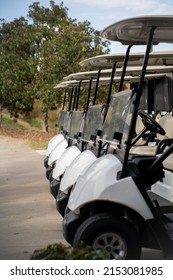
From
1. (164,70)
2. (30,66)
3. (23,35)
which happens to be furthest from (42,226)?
(23,35)

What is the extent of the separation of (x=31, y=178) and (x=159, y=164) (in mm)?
6004

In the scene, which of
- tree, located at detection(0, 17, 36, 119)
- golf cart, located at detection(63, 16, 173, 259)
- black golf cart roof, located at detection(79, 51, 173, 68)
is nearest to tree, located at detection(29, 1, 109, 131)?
tree, located at detection(0, 17, 36, 119)

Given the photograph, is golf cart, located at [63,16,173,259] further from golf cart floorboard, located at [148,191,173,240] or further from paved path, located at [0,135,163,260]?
paved path, located at [0,135,163,260]

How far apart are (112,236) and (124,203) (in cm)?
23

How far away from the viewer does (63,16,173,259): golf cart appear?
427 centimetres

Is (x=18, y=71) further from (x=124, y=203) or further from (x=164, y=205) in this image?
(x=124, y=203)

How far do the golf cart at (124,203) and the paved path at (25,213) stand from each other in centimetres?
92

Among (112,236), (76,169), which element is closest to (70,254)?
(112,236)

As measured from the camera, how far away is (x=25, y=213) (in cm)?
710

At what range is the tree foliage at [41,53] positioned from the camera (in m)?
23.6

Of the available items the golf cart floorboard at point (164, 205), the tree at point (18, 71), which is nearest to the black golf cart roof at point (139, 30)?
the golf cart floorboard at point (164, 205)

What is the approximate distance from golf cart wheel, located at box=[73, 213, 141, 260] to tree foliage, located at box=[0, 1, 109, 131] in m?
19.0
